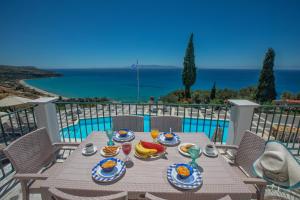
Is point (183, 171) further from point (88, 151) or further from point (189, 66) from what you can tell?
point (189, 66)

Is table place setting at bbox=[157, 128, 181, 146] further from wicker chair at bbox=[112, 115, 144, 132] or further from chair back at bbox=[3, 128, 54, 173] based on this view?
chair back at bbox=[3, 128, 54, 173]

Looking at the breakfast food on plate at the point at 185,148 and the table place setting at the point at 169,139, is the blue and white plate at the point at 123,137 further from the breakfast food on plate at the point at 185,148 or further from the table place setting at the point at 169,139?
the breakfast food on plate at the point at 185,148

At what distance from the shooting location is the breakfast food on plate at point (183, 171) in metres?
1.06

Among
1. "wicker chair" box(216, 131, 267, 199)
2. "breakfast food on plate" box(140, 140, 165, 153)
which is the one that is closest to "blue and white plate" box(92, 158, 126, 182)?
"breakfast food on plate" box(140, 140, 165, 153)

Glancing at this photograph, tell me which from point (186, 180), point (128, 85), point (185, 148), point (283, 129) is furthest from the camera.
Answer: point (128, 85)

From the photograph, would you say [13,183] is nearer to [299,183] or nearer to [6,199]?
[6,199]

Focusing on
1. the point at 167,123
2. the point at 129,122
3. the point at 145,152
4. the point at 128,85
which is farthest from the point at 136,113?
the point at 128,85

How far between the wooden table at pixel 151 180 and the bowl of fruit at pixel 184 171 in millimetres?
108

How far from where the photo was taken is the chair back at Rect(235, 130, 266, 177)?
5.02ft

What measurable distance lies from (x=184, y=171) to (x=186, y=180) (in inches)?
2.5

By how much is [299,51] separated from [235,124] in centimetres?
3266

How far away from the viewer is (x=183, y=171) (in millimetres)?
1091

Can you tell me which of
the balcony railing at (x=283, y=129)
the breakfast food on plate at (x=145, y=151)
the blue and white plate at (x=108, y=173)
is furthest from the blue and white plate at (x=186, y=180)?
the balcony railing at (x=283, y=129)

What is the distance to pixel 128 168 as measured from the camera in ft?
3.98
